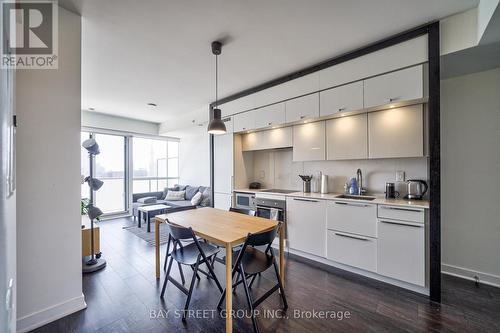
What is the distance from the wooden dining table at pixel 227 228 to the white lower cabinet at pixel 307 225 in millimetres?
850

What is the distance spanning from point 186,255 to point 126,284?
95 centimetres

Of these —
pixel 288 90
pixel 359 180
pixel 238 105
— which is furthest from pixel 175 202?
pixel 359 180

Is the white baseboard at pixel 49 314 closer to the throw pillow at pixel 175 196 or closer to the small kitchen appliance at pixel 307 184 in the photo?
the small kitchen appliance at pixel 307 184

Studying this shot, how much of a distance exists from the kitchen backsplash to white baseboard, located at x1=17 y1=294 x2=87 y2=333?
10.1ft

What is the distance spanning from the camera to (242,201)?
3.88m

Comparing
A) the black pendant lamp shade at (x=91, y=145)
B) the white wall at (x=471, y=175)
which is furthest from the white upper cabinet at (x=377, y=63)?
the black pendant lamp shade at (x=91, y=145)

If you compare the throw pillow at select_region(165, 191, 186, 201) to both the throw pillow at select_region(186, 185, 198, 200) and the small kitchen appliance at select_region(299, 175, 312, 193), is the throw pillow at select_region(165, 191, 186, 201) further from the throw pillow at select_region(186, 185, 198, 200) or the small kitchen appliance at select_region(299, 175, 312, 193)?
the small kitchen appliance at select_region(299, 175, 312, 193)

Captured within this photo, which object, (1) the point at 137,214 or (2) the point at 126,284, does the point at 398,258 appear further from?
(1) the point at 137,214

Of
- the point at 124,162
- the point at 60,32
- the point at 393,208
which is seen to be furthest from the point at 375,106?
the point at 124,162

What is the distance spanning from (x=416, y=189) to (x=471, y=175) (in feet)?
2.05

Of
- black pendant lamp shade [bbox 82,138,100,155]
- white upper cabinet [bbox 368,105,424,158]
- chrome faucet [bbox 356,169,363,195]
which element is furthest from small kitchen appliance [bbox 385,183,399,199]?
black pendant lamp shade [bbox 82,138,100,155]

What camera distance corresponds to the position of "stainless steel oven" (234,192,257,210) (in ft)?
12.1

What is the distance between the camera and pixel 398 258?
2246 millimetres

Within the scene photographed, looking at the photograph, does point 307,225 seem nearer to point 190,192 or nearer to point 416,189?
point 416,189
